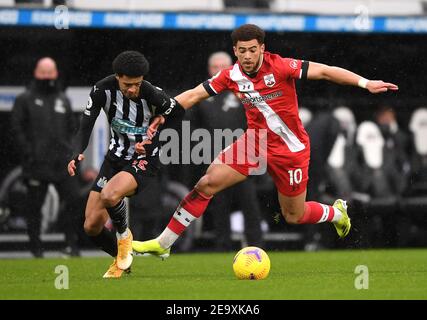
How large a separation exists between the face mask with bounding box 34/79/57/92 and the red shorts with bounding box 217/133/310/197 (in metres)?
3.29

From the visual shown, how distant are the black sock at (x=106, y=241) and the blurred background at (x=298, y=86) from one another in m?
2.99

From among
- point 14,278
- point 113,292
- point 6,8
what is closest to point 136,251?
point 14,278

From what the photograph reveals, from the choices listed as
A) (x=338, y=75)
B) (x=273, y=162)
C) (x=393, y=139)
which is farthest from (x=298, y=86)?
(x=338, y=75)

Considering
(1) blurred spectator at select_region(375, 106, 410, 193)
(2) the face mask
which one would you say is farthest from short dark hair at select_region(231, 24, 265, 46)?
(1) blurred spectator at select_region(375, 106, 410, 193)

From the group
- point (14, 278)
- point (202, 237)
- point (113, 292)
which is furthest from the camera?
point (202, 237)

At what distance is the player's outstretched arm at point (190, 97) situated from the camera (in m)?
9.93

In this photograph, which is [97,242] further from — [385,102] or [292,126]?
[385,102]

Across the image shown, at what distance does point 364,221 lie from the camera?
1423cm

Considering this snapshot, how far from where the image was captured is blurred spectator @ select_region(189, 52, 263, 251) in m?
12.8

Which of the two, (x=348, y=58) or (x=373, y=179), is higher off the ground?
(x=348, y=58)

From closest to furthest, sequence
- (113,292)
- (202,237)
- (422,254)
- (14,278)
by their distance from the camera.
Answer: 1. (113,292)
2. (14,278)
3. (422,254)
4. (202,237)

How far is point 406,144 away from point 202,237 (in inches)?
114

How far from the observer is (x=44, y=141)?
13000 mm

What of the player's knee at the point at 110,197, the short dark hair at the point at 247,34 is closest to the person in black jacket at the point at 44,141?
the player's knee at the point at 110,197
